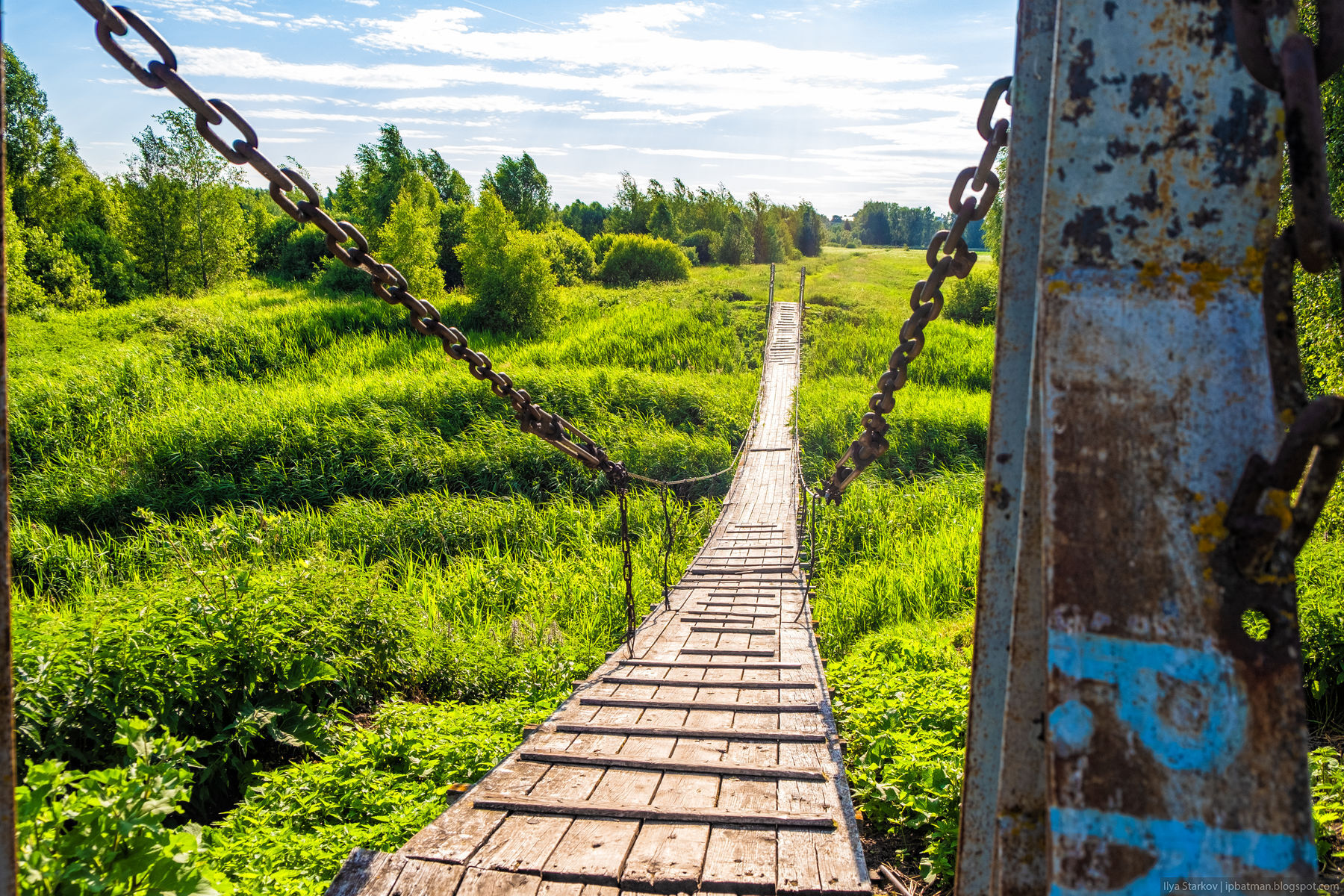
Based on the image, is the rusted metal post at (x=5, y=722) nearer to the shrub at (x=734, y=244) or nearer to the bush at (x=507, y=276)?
the bush at (x=507, y=276)

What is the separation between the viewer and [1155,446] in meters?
0.91

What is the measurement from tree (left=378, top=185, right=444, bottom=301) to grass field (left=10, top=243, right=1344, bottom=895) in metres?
1.24

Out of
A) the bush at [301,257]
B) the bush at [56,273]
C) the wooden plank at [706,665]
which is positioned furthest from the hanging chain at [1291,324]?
the bush at [301,257]

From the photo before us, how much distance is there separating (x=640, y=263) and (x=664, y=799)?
30.1 metres

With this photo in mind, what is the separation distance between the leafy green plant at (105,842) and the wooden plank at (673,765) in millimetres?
999

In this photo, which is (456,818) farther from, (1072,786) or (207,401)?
(207,401)

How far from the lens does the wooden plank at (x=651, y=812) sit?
2.24 m

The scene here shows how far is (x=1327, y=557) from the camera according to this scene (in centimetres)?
495

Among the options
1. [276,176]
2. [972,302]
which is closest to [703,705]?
[276,176]

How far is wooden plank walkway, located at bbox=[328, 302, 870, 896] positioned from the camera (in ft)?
6.50

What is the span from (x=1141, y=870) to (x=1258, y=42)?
90 centimetres

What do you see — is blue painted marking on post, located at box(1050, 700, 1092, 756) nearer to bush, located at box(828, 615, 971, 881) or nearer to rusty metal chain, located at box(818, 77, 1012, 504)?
rusty metal chain, located at box(818, 77, 1012, 504)

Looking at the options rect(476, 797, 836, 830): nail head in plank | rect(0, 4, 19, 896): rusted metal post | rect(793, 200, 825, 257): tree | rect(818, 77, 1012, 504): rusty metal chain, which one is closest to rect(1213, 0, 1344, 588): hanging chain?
rect(818, 77, 1012, 504): rusty metal chain

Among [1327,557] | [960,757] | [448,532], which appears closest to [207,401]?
[448,532]
